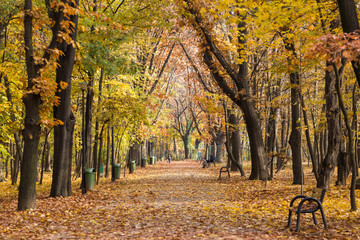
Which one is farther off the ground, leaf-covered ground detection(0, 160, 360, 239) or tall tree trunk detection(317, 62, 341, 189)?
tall tree trunk detection(317, 62, 341, 189)

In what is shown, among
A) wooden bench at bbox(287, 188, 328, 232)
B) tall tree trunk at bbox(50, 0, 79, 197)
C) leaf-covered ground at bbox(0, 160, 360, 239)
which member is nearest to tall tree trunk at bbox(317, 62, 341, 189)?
leaf-covered ground at bbox(0, 160, 360, 239)

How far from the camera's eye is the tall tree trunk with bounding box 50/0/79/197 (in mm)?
11789

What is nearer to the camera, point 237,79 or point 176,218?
point 176,218

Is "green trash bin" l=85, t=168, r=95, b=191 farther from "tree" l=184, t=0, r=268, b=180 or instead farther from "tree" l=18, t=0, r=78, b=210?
"tree" l=184, t=0, r=268, b=180

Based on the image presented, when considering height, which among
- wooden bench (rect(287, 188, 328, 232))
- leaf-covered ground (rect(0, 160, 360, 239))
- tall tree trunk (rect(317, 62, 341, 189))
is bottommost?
leaf-covered ground (rect(0, 160, 360, 239))

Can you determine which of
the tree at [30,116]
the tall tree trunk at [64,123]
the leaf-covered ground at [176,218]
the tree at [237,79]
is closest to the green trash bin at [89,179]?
the leaf-covered ground at [176,218]

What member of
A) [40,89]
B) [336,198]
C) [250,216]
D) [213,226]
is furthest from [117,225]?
[336,198]

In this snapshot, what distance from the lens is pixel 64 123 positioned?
12.0 metres

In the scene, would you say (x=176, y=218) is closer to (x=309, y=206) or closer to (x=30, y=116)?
(x=309, y=206)

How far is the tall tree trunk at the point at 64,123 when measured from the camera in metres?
11.8

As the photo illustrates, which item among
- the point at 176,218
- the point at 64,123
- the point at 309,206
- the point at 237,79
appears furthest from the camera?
the point at 237,79

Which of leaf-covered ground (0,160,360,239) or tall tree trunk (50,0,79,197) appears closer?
leaf-covered ground (0,160,360,239)

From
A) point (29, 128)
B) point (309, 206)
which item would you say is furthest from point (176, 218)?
point (29, 128)

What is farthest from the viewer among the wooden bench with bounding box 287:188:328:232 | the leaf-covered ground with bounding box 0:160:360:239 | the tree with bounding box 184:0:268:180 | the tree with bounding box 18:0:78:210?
the tree with bounding box 184:0:268:180
